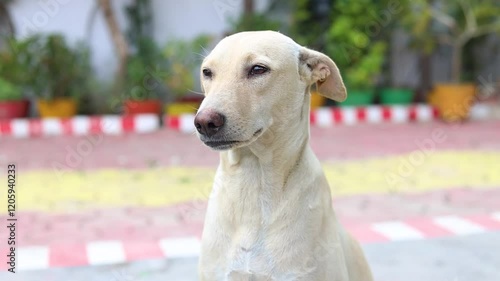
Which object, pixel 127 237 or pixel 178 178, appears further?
pixel 178 178

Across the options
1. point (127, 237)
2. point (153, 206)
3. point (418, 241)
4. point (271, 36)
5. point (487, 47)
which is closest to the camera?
point (271, 36)

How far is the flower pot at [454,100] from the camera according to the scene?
1063cm

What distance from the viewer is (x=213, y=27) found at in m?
11.4

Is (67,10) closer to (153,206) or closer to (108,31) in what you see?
(108,31)

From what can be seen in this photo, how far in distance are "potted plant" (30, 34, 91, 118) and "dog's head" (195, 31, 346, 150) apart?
8.44m

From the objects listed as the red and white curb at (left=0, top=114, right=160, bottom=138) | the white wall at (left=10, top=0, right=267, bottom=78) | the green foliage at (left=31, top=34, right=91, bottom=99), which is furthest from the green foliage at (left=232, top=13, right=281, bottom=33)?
the green foliage at (left=31, top=34, right=91, bottom=99)

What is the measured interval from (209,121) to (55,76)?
880 centimetres

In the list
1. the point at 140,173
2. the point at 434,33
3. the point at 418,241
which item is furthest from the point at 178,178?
the point at 434,33

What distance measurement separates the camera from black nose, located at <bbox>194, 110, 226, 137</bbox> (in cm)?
195

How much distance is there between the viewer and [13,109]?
32.8ft

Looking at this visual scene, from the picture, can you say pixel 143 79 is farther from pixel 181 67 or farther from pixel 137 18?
pixel 137 18

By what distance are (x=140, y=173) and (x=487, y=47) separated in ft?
29.5

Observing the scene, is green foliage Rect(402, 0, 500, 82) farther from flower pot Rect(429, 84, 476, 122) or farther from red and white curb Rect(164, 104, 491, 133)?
red and white curb Rect(164, 104, 491, 133)

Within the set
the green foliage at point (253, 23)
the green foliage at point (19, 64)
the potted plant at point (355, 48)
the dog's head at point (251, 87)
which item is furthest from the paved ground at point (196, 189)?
the green foliage at point (253, 23)
